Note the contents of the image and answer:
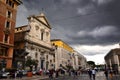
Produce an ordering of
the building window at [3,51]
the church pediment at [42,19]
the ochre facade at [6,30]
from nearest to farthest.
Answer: the building window at [3,51], the ochre facade at [6,30], the church pediment at [42,19]

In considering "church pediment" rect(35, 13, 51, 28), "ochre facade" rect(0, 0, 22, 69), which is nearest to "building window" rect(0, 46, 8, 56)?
"ochre facade" rect(0, 0, 22, 69)

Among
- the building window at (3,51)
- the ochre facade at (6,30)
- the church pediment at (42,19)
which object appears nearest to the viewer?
the building window at (3,51)

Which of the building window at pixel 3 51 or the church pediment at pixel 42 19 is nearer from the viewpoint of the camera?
the building window at pixel 3 51

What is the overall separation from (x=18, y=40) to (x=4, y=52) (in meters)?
10.3

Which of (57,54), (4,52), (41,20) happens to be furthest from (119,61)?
(4,52)

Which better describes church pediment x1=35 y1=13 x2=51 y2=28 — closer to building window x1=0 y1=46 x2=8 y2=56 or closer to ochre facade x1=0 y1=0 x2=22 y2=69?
ochre facade x1=0 y1=0 x2=22 y2=69

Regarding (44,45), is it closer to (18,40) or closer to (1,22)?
(18,40)

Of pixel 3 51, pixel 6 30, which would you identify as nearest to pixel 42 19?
pixel 6 30

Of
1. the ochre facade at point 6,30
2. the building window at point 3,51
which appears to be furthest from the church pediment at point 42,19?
the building window at point 3,51

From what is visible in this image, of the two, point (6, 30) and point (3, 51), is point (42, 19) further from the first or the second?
point (3, 51)

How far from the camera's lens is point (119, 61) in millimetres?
76812

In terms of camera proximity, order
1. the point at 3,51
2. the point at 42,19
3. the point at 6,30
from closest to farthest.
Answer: the point at 3,51 → the point at 6,30 → the point at 42,19

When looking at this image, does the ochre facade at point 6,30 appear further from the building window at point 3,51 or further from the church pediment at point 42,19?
the church pediment at point 42,19

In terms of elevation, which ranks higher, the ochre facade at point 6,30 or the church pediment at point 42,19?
the church pediment at point 42,19
